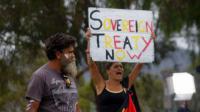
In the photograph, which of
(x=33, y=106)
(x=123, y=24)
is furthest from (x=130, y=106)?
(x=33, y=106)

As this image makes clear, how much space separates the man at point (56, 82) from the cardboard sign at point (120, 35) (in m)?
2.07

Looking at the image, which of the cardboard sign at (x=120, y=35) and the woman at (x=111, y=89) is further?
the cardboard sign at (x=120, y=35)

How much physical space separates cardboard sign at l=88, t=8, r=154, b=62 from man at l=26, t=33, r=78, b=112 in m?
2.07

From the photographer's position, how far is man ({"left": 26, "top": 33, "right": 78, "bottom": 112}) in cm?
478

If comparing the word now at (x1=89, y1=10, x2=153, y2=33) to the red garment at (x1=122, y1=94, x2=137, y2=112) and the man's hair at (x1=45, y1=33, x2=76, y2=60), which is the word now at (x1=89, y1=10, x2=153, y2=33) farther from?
the man's hair at (x1=45, y1=33, x2=76, y2=60)

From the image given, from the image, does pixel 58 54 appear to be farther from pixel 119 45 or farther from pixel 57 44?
pixel 119 45

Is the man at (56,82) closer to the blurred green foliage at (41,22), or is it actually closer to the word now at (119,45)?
the word now at (119,45)

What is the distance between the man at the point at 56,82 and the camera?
4.78 metres

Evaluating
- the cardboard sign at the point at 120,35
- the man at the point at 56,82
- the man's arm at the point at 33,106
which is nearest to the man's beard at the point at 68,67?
the man at the point at 56,82

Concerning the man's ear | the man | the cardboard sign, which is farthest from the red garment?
the man's ear

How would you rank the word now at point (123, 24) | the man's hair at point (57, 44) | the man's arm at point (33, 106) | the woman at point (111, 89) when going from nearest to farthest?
the man's arm at point (33, 106) → the man's hair at point (57, 44) → the woman at point (111, 89) → the word now at point (123, 24)

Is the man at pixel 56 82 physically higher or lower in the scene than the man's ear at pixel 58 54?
lower

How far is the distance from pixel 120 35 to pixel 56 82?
2675 millimetres

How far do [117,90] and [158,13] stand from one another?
10.2 metres
